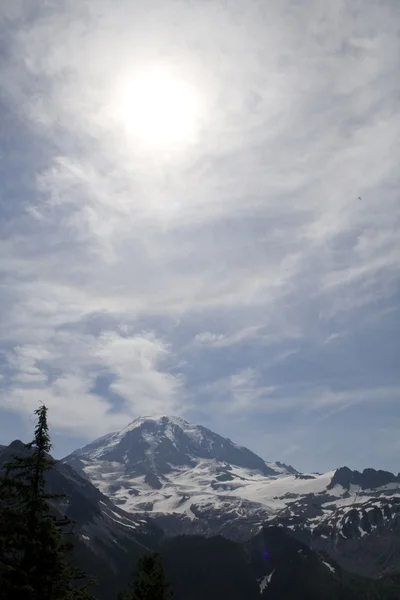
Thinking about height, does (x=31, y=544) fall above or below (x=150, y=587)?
above

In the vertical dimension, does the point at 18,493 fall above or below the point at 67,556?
above

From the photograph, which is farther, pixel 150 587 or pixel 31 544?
pixel 150 587

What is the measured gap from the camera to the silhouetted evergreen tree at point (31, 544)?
2655 centimetres

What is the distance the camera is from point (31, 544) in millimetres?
27141

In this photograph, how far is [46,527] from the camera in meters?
27.8

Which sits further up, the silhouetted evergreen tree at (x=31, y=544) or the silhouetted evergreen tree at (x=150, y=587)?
the silhouetted evergreen tree at (x=31, y=544)

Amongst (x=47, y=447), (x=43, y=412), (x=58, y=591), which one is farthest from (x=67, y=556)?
(x=43, y=412)

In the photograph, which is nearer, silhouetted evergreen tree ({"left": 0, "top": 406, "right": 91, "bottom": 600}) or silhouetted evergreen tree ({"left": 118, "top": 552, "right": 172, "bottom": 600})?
silhouetted evergreen tree ({"left": 0, "top": 406, "right": 91, "bottom": 600})

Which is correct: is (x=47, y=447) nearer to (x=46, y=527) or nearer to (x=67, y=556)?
(x=46, y=527)

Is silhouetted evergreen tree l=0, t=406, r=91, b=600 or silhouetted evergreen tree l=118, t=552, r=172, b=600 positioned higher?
silhouetted evergreen tree l=0, t=406, r=91, b=600

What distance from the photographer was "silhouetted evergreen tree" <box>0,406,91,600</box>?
26.5 meters

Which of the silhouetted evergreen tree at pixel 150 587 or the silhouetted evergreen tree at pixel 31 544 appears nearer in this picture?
the silhouetted evergreen tree at pixel 31 544

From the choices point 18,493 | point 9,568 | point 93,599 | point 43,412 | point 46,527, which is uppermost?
point 43,412

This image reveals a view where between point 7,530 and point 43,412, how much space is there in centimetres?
632
